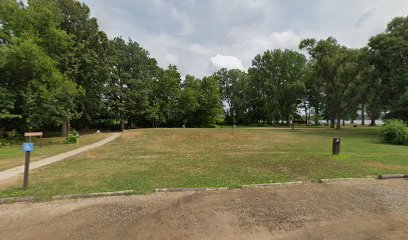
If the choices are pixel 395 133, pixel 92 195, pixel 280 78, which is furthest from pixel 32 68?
pixel 280 78

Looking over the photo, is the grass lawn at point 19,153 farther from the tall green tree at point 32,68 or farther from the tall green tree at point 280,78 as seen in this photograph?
the tall green tree at point 280,78

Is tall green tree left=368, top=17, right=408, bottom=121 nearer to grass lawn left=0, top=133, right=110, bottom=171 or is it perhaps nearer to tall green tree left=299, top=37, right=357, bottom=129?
tall green tree left=299, top=37, right=357, bottom=129

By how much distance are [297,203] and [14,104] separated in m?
21.9

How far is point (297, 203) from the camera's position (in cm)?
519

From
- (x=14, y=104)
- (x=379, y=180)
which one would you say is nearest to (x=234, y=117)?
(x=14, y=104)

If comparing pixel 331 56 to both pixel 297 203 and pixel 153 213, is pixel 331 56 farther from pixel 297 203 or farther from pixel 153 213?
pixel 153 213

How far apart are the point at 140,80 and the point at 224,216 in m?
36.3

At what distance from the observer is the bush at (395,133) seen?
56.2 ft

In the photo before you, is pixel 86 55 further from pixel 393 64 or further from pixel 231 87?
pixel 231 87

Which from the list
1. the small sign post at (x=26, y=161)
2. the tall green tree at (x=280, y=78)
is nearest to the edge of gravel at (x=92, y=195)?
the small sign post at (x=26, y=161)

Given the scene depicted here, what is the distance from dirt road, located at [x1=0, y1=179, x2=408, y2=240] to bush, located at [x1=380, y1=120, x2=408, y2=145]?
14.8 m

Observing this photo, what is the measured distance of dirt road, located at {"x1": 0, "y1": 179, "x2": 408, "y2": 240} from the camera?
3932 mm

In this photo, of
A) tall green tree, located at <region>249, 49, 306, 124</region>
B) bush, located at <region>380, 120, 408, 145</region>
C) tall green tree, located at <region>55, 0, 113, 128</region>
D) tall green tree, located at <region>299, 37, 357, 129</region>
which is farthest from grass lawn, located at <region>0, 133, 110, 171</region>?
tall green tree, located at <region>249, 49, 306, 124</region>

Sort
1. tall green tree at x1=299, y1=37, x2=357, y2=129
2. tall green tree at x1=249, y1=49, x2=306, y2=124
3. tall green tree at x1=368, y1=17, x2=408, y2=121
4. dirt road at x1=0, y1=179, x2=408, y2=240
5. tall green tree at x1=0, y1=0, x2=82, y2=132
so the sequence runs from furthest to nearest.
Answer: tall green tree at x1=249, y1=49, x2=306, y2=124 → tall green tree at x1=299, y1=37, x2=357, y2=129 → tall green tree at x1=368, y1=17, x2=408, y2=121 → tall green tree at x1=0, y1=0, x2=82, y2=132 → dirt road at x1=0, y1=179, x2=408, y2=240
